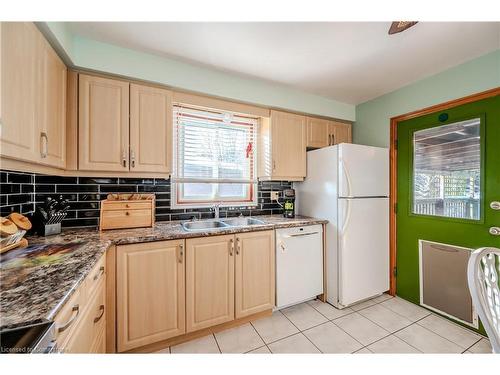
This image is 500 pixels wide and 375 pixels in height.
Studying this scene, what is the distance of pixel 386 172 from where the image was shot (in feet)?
8.09

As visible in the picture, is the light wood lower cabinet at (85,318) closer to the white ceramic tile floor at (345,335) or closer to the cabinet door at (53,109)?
the white ceramic tile floor at (345,335)

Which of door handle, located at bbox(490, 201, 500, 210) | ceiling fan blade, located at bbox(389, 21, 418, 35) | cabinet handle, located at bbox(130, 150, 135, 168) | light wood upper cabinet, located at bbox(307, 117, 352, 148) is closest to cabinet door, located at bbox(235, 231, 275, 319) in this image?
cabinet handle, located at bbox(130, 150, 135, 168)

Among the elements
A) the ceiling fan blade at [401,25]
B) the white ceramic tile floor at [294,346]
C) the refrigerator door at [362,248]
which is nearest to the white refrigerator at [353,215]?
the refrigerator door at [362,248]

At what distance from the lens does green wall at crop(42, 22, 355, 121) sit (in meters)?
1.54

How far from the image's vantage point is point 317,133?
8.89ft

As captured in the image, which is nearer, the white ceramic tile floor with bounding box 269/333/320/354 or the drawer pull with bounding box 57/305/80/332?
the drawer pull with bounding box 57/305/80/332

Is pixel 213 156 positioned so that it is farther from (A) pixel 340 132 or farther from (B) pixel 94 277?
(A) pixel 340 132

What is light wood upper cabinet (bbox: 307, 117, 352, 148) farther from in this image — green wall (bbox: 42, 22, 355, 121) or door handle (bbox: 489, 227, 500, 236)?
door handle (bbox: 489, 227, 500, 236)

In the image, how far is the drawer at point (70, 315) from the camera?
735mm

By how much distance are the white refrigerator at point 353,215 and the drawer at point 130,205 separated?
1763 mm

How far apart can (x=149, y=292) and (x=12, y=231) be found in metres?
0.86

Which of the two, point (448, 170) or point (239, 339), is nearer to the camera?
point (239, 339)

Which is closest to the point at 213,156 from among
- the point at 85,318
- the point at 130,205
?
the point at 130,205

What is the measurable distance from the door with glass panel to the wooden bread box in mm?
2640
